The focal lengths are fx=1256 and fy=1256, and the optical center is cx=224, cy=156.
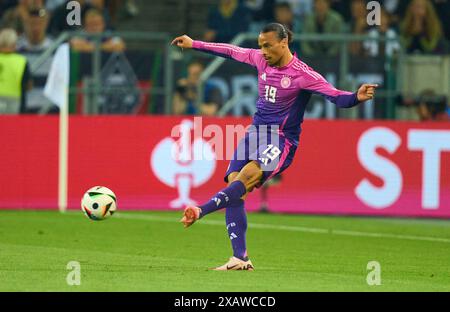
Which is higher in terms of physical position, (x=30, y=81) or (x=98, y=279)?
(x=30, y=81)

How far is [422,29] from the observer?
73.4ft

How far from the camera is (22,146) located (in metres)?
19.5

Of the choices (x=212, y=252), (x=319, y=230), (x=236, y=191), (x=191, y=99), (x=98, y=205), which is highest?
(x=191, y=99)

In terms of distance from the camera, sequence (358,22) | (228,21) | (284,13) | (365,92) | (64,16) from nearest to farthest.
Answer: (365,92) → (284,13) → (358,22) → (64,16) → (228,21)

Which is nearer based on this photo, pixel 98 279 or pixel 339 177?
pixel 98 279

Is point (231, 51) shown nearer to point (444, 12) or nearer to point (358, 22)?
point (358, 22)

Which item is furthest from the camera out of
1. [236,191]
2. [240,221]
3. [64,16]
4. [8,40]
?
[64,16]

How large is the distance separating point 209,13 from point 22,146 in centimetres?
596

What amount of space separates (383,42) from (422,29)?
111 centimetres

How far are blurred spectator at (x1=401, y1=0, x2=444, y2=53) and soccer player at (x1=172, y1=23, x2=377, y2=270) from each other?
33.8 ft

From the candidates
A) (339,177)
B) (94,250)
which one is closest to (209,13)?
(339,177)

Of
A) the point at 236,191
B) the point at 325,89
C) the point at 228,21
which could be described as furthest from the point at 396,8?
the point at 236,191

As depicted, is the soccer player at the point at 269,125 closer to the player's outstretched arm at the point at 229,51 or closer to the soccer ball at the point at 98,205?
the player's outstretched arm at the point at 229,51

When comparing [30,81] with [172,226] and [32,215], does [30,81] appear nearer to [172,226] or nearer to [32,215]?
[32,215]
